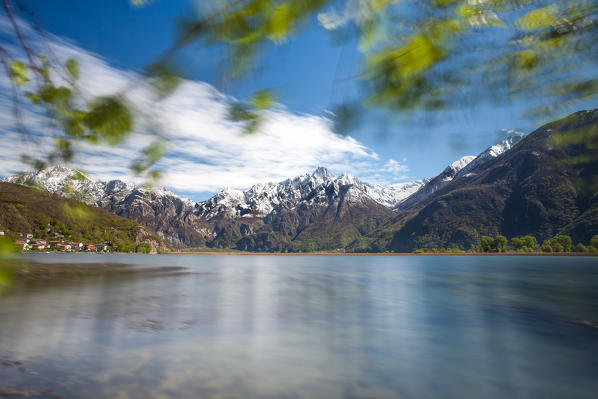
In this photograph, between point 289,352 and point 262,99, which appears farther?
point 289,352

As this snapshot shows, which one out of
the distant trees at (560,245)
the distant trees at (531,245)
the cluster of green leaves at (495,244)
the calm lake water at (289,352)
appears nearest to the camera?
the calm lake water at (289,352)

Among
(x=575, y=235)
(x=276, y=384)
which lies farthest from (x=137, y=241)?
(x=575, y=235)

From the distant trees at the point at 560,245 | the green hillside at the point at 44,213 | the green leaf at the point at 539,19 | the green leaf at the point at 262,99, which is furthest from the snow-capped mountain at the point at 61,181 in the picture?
the distant trees at the point at 560,245

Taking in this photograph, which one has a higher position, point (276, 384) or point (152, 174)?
point (152, 174)

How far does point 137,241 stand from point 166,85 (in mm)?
196893

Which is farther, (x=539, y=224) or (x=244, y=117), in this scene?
(x=539, y=224)

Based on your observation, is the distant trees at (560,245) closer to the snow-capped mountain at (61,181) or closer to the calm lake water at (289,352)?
the calm lake water at (289,352)

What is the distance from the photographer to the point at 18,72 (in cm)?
224

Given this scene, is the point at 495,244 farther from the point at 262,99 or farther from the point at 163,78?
the point at 163,78

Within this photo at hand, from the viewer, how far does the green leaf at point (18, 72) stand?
223 centimetres

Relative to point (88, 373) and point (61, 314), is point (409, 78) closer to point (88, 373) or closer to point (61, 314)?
point (88, 373)

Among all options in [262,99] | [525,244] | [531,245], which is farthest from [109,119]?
[525,244]

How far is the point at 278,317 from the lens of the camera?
1397 centimetres

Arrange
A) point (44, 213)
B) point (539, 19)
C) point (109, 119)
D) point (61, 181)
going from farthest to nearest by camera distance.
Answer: point (44, 213), point (61, 181), point (109, 119), point (539, 19)
